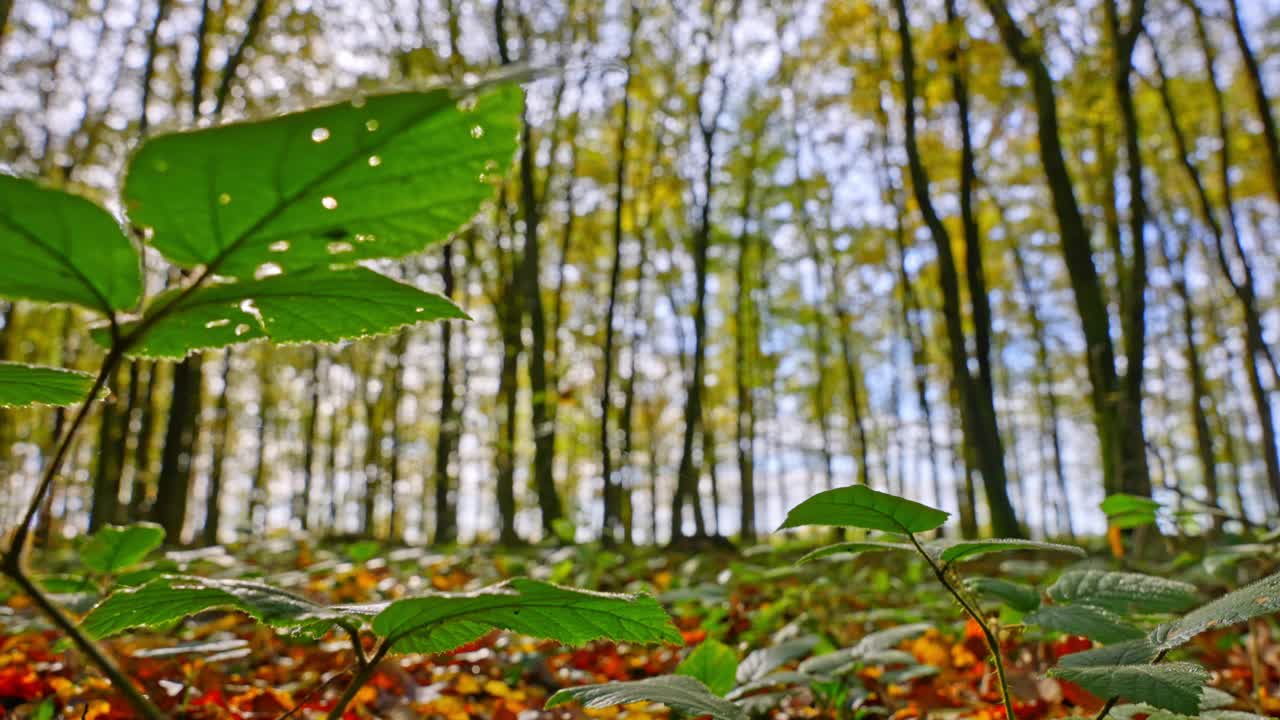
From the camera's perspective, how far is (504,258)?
1198 cm

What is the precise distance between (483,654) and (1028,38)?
6.15 m

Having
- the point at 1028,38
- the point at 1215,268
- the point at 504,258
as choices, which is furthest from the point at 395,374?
the point at 1215,268

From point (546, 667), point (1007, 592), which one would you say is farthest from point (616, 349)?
point (1007, 592)

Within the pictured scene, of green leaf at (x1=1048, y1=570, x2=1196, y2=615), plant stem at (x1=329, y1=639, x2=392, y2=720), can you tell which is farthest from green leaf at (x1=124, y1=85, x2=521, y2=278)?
green leaf at (x1=1048, y1=570, x2=1196, y2=615)

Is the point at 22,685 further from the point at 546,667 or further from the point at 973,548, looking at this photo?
the point at 973,548

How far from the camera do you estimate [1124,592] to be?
1.14 m

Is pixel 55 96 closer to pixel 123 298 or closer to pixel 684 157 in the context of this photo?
pixel 684 157

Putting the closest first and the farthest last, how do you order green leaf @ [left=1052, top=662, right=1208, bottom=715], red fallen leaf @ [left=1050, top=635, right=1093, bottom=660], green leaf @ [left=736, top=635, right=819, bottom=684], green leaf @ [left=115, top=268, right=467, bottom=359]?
green leaf @ [left=115, top=268, right=467, bottom=359] → green leaf @ [left=1052, top=662, right=1208, bottom=715] → green leaf @ [left=736, top=635, right=819, bottom=684] → red fallen leaf @ [left=1050, top=635, right=1093, bottom=660]

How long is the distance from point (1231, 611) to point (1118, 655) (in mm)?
148

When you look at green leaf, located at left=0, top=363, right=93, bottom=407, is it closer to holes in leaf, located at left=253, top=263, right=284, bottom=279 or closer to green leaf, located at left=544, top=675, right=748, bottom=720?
holes in leaf, located at left=253, top=263, right=284, bottom=279

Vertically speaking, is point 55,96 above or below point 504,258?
above

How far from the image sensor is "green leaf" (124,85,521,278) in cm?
51

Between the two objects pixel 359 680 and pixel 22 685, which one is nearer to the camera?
pixel 359 680

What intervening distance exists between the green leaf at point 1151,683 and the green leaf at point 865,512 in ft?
0.77
